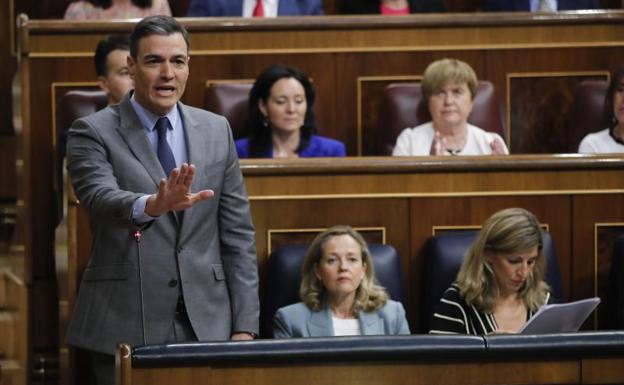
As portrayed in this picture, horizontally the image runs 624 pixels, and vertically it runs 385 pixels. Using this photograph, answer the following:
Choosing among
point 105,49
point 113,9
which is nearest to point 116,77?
point 105,49

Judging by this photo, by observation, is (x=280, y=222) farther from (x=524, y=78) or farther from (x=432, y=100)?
(x=524, y=78)

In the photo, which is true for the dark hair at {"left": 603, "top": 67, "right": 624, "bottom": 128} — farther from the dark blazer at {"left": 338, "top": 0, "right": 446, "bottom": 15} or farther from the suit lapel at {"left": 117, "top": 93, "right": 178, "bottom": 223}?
the suit lapel at {"left": 117, "top": 93, "right": 178, "bottom": 223}

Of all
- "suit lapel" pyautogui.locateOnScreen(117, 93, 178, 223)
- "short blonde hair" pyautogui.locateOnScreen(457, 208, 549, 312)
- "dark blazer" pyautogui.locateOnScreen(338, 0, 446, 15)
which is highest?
"dark blazer" pyautogui.locateOnScreen(338, 0, 446, 15)

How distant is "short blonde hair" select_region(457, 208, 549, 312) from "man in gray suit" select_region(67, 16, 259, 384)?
0.47 meters

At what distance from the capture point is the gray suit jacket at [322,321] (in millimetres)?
1855

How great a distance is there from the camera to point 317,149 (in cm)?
232

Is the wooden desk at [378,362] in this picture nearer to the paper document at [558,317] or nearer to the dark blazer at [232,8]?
the paper document at [558,317]

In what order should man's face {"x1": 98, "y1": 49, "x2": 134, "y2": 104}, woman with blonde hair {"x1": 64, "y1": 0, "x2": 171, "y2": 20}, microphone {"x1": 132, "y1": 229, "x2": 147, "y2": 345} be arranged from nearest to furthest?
microphone {"x1": 132, "y1": 229, "x2": 147, "y2": 345}
man's face {"x1": 98, "y1": 49, "x2": 134, "y2": 104}
woman with blonde hair {"x1": 64, "y1": 0, "x2": 171, "y2": 20}

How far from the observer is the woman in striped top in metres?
1.85

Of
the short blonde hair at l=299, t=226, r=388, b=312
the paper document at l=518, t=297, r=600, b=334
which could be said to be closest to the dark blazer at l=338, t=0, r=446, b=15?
the short blonde hair at l=299, t=226, r=388, b=312

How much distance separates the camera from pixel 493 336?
1303mm

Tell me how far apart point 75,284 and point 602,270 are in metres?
0.79

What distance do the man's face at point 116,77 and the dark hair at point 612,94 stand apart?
84 centimetres

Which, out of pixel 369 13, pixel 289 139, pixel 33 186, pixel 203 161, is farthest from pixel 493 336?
pixel 369 13
